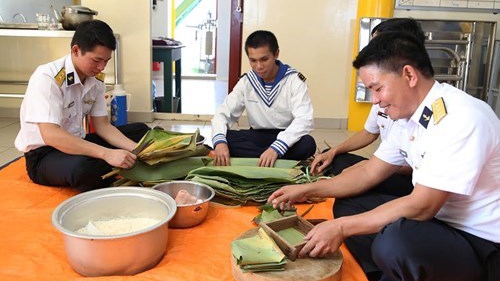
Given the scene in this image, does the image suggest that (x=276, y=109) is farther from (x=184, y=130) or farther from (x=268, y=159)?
(x=184, y=130)

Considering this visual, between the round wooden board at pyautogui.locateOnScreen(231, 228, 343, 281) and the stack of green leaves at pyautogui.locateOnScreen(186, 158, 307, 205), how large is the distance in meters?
0.55

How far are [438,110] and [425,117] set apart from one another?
2.3 inches

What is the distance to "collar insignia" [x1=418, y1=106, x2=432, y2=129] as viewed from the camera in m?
1.23

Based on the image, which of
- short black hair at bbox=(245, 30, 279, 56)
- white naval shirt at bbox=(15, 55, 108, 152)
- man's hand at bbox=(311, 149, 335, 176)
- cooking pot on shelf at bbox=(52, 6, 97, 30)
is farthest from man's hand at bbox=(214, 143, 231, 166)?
cooking pot on shelf at bbox=(52, 6, 97, 30)

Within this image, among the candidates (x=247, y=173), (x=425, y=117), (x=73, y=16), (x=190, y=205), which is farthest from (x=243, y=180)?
(x=73, y=16)

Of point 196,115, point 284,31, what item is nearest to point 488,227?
point 284,31

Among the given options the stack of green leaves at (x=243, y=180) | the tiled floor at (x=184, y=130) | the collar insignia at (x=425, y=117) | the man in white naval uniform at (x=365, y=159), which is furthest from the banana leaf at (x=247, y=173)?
the tiled floor at (x=184, y=130)

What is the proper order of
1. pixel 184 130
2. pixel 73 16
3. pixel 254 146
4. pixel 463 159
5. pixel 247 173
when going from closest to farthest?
pixel 463 159 < pixel 247 173 < pixel 254 146 < pixel 73 16 < pixel 184 130

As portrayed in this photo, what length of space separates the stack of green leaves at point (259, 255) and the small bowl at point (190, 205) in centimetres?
33

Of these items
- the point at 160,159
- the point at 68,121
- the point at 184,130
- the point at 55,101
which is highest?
the point at 55,101

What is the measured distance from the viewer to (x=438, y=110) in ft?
3.90

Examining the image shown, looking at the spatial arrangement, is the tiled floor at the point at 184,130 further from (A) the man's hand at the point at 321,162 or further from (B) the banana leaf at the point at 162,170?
(B) the banana leaf at the point at 162,170

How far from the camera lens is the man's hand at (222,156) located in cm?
214

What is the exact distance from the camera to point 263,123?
2.57 meters
